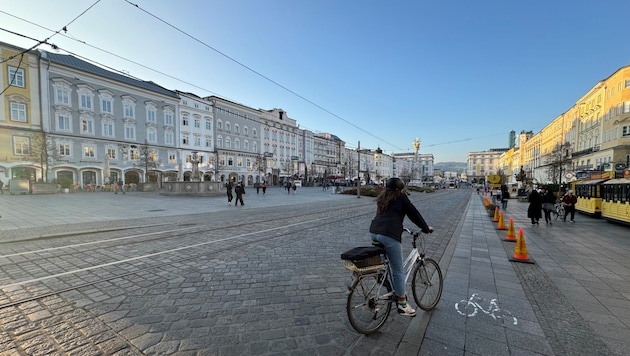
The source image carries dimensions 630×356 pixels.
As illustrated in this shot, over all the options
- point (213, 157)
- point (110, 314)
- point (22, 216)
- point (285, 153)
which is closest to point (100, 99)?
point (213, 157)

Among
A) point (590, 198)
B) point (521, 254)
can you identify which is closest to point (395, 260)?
point (521, 254)

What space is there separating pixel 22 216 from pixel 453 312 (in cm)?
1709

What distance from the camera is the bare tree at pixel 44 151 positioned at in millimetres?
30734

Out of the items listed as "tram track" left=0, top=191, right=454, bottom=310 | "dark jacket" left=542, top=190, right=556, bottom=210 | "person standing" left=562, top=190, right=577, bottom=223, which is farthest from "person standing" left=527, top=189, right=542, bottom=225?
"tram track" left=0, top=191, right=454, bottom=310

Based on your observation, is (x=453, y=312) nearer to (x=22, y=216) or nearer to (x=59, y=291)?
(x=59, y=291)

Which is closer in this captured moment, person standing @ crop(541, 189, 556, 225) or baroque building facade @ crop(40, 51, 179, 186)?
person standing @ crop(541, 189, 556, 225)

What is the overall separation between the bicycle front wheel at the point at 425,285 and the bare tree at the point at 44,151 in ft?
137

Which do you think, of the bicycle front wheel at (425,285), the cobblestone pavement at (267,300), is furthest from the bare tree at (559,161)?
the bicycle front wheel at (425,285)

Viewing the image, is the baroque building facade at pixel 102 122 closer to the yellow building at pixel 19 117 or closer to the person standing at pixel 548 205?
the yellow building at pixel 19 117

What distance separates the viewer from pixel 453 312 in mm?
3701

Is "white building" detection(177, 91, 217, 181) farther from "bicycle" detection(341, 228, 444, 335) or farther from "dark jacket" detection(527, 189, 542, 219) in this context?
"bicycle" detection(341, 228, 444, 335)

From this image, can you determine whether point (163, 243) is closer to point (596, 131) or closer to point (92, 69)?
point (92, 69)

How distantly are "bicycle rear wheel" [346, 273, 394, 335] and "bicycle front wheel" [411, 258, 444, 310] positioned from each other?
24.4 inches

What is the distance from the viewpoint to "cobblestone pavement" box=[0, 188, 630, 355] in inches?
115
